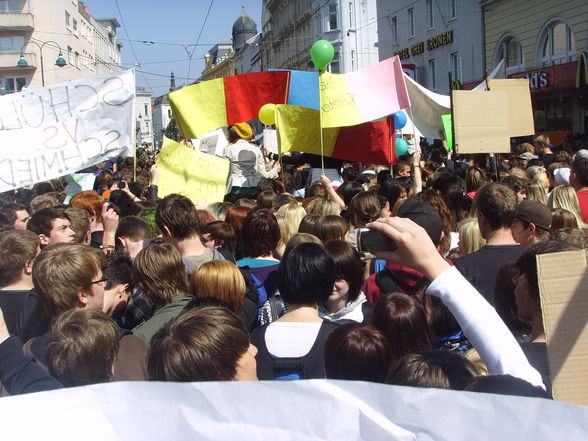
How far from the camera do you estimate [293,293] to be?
2.93 meters

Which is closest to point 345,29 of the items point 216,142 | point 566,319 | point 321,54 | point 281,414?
point 216,142

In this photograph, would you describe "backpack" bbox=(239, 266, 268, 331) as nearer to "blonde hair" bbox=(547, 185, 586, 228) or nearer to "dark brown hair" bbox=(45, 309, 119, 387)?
"dark brown hair" bbox=(45, 309, 119, 387)

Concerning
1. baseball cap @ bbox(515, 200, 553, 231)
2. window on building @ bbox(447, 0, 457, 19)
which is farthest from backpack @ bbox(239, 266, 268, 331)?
window on building @ bbox(447, 0, 457, 19)

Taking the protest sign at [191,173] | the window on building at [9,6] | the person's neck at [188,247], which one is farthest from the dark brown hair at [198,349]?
the window on building at [9,6]

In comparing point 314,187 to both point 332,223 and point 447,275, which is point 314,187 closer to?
point 332,223

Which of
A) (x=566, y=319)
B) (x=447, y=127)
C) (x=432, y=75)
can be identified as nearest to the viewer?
(x=566, y=319)

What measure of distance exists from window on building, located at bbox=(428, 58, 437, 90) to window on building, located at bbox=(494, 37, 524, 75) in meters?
5.43

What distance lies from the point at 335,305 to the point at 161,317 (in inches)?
36.7

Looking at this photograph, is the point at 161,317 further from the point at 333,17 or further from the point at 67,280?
the point at 333,17

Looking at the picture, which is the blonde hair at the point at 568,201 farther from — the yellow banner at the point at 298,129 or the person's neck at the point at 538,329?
the yellow banner at the point at 298,129

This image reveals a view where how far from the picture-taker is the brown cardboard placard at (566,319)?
132 centimetres

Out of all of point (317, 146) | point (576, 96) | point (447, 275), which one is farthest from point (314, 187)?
point (576, 96)

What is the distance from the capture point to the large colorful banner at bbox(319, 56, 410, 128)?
725 centimetres

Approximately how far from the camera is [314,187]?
6.74 m
